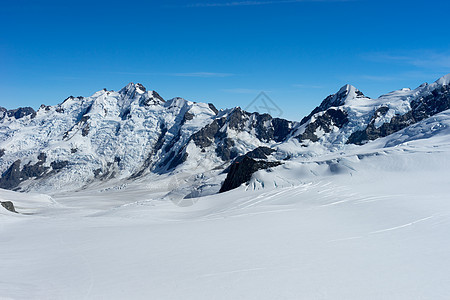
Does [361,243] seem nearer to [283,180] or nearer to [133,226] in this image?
[133,226]

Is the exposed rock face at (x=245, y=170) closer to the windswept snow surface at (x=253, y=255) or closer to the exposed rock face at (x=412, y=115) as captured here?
the windswept snow surface at (x=253, y=255)

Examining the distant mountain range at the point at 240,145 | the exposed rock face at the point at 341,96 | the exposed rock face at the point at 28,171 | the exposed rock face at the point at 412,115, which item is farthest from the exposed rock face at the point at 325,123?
the exposed rock face at the point at 28,171

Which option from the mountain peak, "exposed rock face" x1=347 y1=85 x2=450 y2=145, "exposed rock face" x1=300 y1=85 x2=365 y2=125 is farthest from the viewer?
"exposed rock face" x1=300 y1=85 x2=365 y2=125

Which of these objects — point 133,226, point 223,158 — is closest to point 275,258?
point 133,226

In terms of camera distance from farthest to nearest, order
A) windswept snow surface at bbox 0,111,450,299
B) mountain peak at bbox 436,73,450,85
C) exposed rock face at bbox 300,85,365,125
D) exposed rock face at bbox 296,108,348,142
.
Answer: exposed rock face at bbox 300,85,365,125
exposed rock face at bbox 296,108,348,142
mountain peak at bbox 436,73,450,85
windswept snow surface at bbox 0,111,450,299

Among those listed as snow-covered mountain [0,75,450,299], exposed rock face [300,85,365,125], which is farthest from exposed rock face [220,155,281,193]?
exposed rock face [300,85,365,125]

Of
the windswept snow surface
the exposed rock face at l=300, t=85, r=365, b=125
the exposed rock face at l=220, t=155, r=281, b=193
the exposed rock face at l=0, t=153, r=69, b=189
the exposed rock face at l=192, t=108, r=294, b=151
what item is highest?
the exposed rock face at l=300, t=85, r=365, b=125

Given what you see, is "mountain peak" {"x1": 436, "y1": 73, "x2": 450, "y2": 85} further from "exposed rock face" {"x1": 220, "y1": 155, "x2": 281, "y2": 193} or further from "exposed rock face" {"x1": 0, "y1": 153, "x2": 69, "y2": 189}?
"exposed rock face" {"x1": 0, "y1": 153, "x2": 69, "y2": 189}

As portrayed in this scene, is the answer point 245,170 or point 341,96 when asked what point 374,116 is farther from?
point 245,170

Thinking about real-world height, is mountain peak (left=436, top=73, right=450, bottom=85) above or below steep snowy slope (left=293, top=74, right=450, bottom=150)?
above
